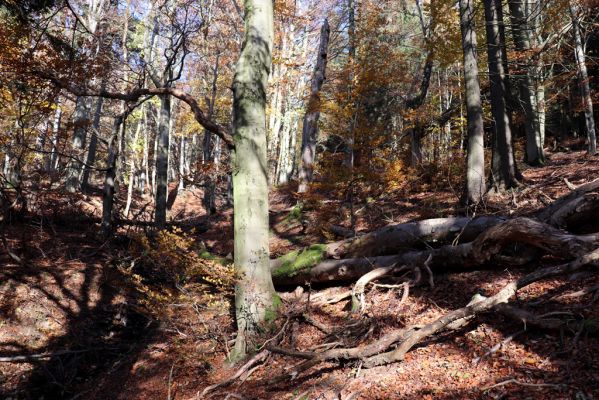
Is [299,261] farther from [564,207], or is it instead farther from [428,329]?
[564,207]

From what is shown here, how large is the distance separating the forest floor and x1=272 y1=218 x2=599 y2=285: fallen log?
27 cm

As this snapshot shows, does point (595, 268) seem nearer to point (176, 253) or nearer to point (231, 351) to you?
point (231, 351)

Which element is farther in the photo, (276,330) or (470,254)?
(276,330)

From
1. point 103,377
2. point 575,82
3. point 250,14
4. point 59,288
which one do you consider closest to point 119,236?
point 59,288

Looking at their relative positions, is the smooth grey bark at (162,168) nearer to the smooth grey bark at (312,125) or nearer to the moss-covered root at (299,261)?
the smooth grey bark at (312,125)

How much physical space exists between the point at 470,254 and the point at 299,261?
131 inches

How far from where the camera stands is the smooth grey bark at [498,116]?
31.3 feet

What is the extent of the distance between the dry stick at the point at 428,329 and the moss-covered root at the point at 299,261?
310 cm

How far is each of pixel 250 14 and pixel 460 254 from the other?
523 centimetres

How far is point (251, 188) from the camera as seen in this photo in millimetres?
5840

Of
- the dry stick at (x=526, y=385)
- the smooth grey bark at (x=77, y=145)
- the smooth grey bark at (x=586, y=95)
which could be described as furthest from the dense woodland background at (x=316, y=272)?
the smooth grey bark at (x=77, y=145)

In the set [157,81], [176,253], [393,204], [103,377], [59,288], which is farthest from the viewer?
[393,204]

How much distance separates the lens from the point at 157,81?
11.4 m

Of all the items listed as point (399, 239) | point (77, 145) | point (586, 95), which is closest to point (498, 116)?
point (399, 239)
